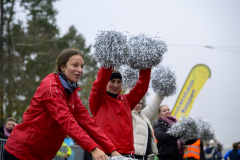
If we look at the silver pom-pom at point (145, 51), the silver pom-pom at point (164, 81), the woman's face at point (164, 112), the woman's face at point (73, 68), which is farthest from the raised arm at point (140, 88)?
the woman's face at point (164, 112)

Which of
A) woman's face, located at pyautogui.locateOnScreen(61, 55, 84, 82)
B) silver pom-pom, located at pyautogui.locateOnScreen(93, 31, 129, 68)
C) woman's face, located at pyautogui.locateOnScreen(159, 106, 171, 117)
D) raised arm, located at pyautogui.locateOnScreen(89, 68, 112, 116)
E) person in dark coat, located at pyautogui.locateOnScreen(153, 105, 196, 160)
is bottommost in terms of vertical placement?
person in dark coat, located at pyautogui.locateOnScreen(153, 105, 196, 160)

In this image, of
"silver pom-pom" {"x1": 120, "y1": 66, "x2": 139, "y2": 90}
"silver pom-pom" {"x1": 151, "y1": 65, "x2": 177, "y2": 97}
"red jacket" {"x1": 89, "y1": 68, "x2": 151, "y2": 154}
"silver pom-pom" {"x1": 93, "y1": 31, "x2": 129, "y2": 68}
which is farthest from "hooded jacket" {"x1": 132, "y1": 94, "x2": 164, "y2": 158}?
"silver pom-pom" {"x1": 93, "y1": 31, "x2": 129, "y2": 68}

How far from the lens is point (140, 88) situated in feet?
13.1

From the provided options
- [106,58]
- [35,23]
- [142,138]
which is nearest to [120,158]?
[106,58]

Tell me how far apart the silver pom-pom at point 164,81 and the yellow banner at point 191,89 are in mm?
8247

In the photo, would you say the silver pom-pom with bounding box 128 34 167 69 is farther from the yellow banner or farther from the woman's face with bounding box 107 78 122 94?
the yellow banner

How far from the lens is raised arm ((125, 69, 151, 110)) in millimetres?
3877

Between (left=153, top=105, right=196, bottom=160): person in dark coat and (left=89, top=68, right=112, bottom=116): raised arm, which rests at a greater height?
(left=89, top=68, right=112, bottom=116): raised arm

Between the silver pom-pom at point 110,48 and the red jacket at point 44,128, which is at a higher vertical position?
the silver pom-pom at point 110,48

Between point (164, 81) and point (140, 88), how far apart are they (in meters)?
0.64

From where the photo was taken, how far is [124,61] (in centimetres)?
353

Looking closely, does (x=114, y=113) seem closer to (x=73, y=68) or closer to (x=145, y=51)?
(x=145, y=51)

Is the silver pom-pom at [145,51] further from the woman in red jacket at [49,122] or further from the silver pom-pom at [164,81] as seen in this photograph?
the silver pom-pom at [164,81]

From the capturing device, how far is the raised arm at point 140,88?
3.88m
